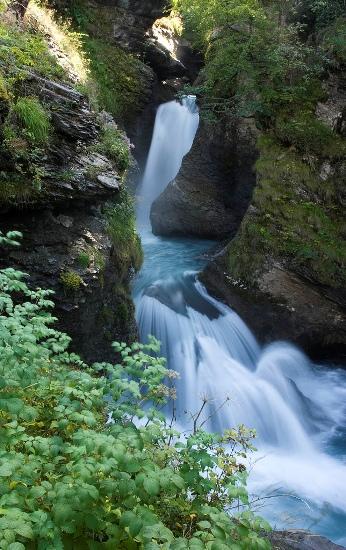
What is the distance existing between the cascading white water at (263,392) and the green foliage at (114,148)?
298cm

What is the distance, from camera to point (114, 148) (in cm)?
717

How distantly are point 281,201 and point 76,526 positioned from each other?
856 cm

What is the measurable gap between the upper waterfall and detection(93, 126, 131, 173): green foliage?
308 inches

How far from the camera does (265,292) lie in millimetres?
9094

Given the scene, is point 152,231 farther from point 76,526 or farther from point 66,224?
point 76,526

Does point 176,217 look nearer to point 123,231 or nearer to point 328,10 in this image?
point 123,231

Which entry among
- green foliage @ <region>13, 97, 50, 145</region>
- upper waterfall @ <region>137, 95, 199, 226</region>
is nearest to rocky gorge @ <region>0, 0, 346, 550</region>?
green foliage @ <region>13, 97, 50, 145</region>

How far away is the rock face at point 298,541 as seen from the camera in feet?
11.8

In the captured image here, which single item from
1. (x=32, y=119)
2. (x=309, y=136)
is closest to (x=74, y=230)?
(x=32, y=119)

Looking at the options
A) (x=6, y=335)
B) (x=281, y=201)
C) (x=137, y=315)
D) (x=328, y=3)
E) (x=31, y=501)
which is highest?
(x=328, y=3)

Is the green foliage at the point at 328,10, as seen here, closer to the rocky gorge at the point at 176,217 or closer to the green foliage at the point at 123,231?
the rocky gorge at the point at 176,217

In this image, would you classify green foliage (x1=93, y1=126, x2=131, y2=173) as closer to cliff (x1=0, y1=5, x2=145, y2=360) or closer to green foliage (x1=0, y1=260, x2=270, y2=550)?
cliff (x1=0, y1=5, x2=145, y2=360)

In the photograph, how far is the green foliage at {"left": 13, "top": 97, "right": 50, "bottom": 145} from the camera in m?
5.54

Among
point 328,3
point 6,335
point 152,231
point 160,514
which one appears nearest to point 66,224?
point 6,335
